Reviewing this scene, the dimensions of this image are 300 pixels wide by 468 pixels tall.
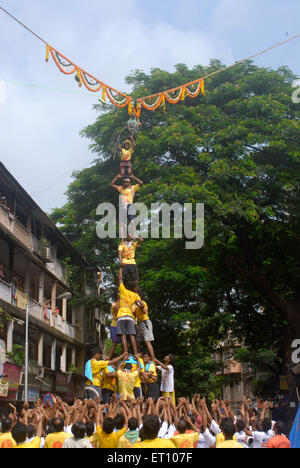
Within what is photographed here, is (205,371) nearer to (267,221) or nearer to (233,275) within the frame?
(233,275)

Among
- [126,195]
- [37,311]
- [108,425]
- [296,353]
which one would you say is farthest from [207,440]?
[37,311]

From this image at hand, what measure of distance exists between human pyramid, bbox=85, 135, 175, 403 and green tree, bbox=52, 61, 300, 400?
11.6 feet

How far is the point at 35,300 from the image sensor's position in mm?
29141

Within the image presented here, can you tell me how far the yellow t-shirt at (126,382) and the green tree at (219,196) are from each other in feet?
22.9

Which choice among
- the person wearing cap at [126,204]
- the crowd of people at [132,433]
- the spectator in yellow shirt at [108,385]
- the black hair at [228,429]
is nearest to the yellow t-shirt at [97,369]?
the spectator in yellow shirt at [108,385]

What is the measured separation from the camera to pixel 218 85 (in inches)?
922

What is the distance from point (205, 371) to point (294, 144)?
472 inches

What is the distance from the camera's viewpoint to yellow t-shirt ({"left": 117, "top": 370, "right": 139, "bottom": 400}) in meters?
13.0

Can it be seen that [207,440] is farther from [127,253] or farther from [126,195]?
[126,195]

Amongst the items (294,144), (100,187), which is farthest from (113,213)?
(294,144)

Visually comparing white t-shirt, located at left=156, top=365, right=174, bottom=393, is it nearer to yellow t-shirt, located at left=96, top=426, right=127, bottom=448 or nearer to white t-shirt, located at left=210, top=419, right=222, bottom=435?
white t-shirt, located at left=210, top=419, right=222, bottom=435

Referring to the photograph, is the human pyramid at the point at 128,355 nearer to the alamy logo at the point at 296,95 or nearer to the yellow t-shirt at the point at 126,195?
the yellow t-shirt at the point at 126,195

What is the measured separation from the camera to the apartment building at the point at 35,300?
2288 centimetres
